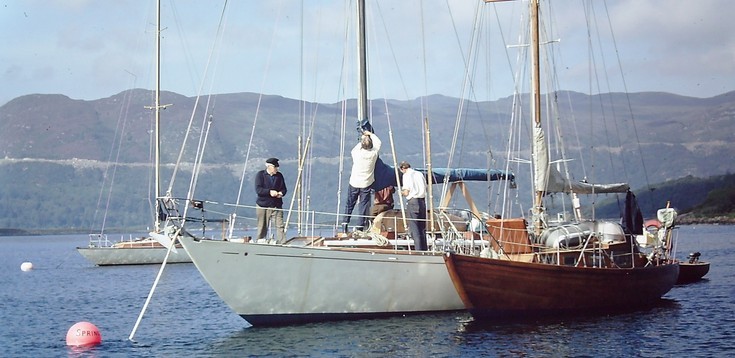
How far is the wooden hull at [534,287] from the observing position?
92.5 ft

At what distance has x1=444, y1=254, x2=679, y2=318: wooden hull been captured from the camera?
2819 cm

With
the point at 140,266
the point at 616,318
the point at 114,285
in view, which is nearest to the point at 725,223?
the point at 140,266

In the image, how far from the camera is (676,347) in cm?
2577

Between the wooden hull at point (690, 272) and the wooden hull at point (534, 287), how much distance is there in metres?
15.5

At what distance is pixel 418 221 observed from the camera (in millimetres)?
29188

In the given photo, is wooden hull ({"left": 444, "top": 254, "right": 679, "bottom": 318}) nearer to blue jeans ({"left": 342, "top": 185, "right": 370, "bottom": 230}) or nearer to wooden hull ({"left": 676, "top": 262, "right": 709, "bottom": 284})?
blue jeans ({"left": 342, "top": 185, "right": 370, "bottom": 230})

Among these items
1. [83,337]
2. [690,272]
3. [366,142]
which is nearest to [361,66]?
[366,142]

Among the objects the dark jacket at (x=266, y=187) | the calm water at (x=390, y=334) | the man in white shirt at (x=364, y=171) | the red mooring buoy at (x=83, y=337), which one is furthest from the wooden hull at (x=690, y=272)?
the red mooring buoy at (x=83, y=337)

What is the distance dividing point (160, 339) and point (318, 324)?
4591 millimetres

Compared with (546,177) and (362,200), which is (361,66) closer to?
(362,200)

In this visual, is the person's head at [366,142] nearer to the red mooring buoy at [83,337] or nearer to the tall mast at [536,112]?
the tall mast at [536,112]

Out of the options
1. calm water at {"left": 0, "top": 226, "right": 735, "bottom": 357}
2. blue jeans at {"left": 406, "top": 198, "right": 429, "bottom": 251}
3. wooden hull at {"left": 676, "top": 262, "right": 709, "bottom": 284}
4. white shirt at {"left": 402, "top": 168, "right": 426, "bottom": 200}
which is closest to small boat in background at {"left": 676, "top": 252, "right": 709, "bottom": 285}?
wooden hull at {"left": 676, "top": 262, "right": 709, "bottom": 284}

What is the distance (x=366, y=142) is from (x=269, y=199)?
142 inches

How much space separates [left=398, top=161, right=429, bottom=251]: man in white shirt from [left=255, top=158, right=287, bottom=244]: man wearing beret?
354 cm
